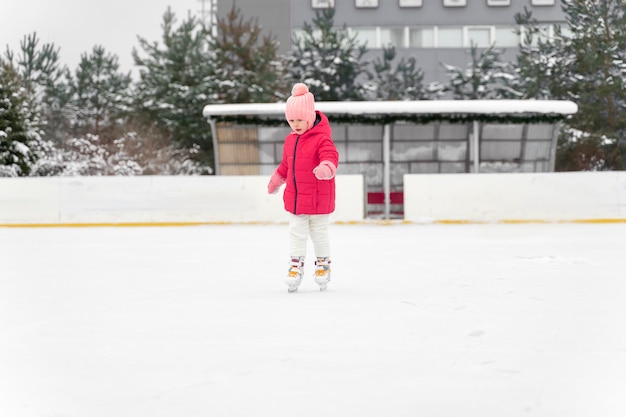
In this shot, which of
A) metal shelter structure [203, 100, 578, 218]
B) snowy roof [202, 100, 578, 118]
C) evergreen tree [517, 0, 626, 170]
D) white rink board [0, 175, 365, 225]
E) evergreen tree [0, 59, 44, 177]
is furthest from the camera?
evergreen tree [517, 0, 626, 170]

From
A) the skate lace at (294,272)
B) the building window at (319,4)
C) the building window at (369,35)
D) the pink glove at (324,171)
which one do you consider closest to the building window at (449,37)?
the building window at (369,35)

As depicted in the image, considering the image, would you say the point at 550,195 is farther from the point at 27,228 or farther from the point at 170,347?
the point at 170,347

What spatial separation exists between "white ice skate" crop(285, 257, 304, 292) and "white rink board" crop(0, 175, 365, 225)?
896cm

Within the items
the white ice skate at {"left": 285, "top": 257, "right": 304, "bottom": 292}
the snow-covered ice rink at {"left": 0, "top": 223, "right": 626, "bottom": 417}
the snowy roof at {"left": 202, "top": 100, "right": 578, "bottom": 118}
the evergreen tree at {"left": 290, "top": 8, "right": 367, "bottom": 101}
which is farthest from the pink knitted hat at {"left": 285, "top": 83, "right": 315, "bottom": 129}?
the evergreen tree at {"left": 290, "top": 8, "right": 367, "bottom": 101}

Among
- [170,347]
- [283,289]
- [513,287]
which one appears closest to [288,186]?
[283,289]

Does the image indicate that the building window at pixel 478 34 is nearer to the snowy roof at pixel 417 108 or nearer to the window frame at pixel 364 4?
the window frame at pixel 364 4

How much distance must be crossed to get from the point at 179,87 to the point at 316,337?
25719 millimetres

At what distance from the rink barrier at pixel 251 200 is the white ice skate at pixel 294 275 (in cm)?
901

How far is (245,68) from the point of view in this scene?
1163 inches

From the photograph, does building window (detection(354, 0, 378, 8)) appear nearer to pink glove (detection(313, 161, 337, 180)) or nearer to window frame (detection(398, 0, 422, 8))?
window frame (detection(398, 0, 422, 8))

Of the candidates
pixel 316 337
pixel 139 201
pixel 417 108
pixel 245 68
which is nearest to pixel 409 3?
pixel 245 68

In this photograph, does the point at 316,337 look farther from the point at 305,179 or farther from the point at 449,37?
the point at 449,37

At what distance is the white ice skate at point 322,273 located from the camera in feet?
19.8

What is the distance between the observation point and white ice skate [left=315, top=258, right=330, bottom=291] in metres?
6.03
